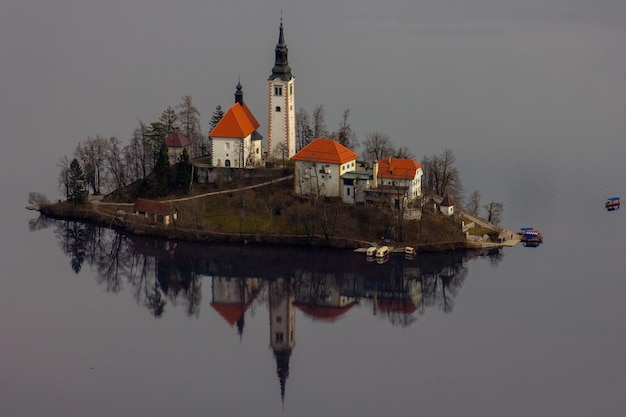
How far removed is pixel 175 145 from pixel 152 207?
7350 millimetres

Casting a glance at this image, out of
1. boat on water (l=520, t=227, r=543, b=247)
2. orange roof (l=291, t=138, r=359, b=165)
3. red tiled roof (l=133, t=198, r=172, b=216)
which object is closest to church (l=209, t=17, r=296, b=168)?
orange roof (l=291, t=138, r=359, b=165)

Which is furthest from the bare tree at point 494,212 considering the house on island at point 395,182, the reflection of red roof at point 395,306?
the reflection of red roof at point 395,306

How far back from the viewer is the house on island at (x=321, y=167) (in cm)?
10994

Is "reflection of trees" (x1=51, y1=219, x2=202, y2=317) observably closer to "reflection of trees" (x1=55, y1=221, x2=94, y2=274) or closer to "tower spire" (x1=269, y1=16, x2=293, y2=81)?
"reflection of trees" (x1=55, y1=221, x2=94, y2=274)

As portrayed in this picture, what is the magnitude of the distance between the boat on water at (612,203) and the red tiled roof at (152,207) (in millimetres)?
32923

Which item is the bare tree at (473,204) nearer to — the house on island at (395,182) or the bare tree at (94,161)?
the house on island at (395,182)

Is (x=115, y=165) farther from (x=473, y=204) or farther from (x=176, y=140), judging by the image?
(x=473, y=204)

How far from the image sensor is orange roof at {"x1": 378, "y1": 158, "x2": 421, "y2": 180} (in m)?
109

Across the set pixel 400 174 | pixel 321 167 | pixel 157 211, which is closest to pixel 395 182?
pixel 400 174

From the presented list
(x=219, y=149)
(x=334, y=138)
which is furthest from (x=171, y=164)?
Result: (x=334, y=138)

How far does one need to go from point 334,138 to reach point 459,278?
1964 centimetres

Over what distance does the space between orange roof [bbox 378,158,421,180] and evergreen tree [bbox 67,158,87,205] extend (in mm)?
22676

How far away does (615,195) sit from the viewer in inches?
4651

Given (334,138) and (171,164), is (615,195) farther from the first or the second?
(171,164)
